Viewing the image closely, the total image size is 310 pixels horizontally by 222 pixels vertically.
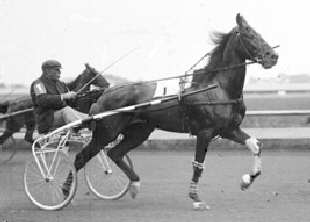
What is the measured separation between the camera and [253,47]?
1047 cm

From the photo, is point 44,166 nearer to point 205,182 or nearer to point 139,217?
point 139,217

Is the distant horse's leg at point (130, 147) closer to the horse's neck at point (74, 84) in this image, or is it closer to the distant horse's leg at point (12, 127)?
the horse's neck at point (74, 84)

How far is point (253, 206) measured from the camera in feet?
32.6

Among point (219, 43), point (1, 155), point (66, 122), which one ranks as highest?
point (219, 43)

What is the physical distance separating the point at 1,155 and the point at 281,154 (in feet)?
19.2

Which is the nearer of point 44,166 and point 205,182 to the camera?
point 44,166

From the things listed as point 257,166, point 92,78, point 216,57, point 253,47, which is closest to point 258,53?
point 253,47

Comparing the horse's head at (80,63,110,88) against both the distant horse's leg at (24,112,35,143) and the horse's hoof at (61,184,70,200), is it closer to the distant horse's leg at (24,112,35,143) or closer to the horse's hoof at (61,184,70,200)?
the distant horse's leg at (24,112,35,143)

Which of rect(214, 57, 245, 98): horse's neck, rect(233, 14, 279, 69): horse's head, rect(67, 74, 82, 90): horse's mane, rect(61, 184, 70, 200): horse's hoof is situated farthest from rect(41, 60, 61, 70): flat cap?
rect(67, 74, 82, 90): horse's mane

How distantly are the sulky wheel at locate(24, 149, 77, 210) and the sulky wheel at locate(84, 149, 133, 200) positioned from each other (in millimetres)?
767

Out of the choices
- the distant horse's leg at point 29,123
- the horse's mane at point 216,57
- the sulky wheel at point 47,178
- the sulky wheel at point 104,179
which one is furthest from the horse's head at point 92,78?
the sulky wheel at point 47,178

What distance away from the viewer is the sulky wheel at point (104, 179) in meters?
11.0

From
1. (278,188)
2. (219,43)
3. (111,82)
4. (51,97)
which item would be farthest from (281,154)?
(51,97)

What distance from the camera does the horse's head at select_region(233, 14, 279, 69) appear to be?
10.4m
